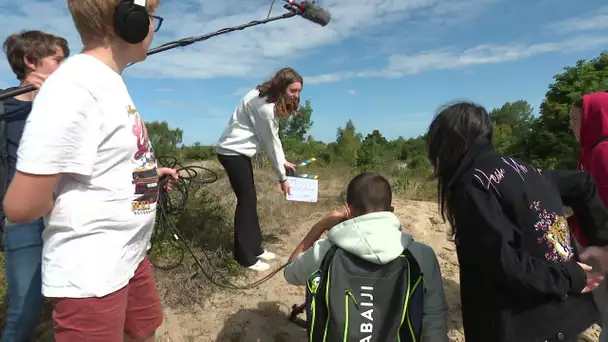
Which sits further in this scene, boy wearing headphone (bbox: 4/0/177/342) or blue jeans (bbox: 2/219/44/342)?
blue jeans (bbox: 2/219/44/342)

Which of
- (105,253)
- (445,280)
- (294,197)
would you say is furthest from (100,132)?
(445,280)

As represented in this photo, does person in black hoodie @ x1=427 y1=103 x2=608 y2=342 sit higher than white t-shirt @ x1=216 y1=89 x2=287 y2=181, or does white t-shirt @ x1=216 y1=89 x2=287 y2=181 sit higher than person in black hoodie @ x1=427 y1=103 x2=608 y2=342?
white t-shirt @ x1=216 y1=89 x2=287 y2=181

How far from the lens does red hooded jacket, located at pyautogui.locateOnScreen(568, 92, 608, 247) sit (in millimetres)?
2117

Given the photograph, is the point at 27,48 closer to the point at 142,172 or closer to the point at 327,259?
the point at 142,172

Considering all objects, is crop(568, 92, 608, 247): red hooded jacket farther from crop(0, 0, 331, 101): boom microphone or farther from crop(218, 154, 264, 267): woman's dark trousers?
crop(218, 154, 264, 267): woman's dark trousers

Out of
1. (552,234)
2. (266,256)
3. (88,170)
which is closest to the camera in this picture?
(88,170)

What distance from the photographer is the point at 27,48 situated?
2.15 meters

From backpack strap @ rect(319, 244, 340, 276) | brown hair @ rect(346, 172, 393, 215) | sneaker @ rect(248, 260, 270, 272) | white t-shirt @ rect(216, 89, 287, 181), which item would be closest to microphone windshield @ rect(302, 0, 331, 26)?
white t-shirt @ rect(216, 89, 287, 181)

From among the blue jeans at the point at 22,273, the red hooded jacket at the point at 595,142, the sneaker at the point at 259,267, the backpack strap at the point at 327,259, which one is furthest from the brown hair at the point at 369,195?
the sneaker at the point at 259,267

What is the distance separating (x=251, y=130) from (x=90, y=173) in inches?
92.0

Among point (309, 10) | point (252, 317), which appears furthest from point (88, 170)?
point (252, 317)

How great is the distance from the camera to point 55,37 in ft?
7.38

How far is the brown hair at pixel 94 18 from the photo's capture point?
130cm

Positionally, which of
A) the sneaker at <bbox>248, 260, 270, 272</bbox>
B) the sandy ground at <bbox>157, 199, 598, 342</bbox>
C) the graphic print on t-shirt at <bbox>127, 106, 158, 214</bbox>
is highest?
the graphic print on t-shirt at <bbox>127, 106, 158, 214</bbox>
